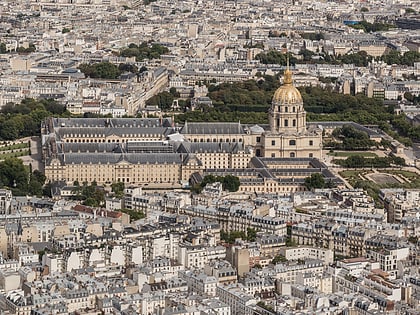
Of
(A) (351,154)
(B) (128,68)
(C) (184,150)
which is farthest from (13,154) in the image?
(B) (128,68)

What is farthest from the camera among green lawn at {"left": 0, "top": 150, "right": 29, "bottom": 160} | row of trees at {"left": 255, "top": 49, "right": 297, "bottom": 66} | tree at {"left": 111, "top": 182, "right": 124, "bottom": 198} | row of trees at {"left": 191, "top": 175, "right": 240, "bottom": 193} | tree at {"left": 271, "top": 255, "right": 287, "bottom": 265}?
row of trees at {"left": 255, "top": 49, "right": 297, "bottom": 66}

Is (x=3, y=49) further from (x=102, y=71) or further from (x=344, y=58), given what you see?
(x=344, y=58)

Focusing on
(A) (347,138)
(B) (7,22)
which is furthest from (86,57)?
(A) (347,138)

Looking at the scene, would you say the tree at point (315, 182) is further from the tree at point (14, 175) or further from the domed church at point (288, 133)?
the tree at point (14, 175)

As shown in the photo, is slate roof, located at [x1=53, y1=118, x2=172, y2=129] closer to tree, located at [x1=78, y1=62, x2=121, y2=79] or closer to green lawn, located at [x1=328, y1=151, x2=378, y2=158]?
green lawn, located at [x1=328, y1=151, x2=378, y2=158]

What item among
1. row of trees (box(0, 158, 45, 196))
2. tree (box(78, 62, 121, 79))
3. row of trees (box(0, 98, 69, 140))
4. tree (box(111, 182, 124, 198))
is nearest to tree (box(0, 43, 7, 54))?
tree (box(78, 62, 121, 79))

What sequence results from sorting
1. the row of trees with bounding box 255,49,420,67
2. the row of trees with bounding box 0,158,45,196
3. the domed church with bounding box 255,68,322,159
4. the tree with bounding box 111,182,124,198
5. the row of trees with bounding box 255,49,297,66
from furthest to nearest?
1. the row of trees with bounding box 255,49,420,67
2. the row of trees with bounding box 255,49,297,66
3. the domed church with bounding box 255,68,322,159
4. the row of trees with bounding box 0,158,45,196
5. the tree with bounding box 111,182,124,198

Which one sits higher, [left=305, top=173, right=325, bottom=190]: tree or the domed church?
the domed church

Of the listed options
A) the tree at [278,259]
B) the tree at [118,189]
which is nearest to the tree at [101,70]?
the tree at [118,189]
